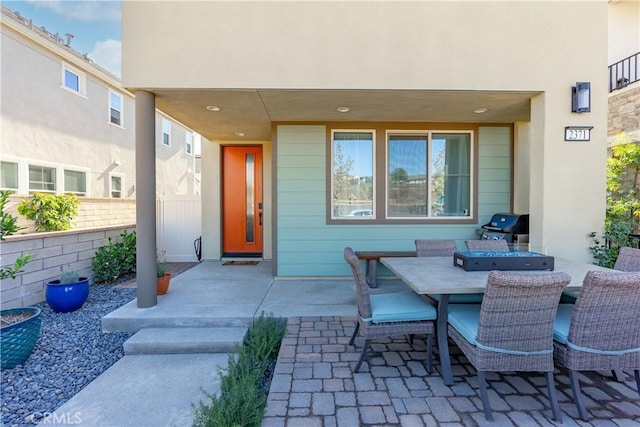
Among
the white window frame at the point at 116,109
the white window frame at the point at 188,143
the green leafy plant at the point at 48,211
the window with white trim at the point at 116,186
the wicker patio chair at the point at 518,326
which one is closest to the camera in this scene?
the wicker patio chair at the point at 518,326

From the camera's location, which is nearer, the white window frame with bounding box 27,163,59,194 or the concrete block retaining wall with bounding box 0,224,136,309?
the concrete block retaining wall with bounding box 0,224,136,309

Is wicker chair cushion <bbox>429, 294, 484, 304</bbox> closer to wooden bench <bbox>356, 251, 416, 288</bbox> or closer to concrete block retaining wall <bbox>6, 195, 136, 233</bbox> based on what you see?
wooden bench <bbox>356, 251, 416, 288</bbox>

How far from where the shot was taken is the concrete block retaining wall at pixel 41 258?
3740 millimetres

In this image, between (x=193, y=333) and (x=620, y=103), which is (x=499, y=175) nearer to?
(x=620, y=103)

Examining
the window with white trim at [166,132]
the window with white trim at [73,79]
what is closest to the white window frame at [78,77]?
the window with white trim at [73,79]

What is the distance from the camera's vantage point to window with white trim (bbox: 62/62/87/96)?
7770 mm

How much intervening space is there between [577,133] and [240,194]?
18.6 feet

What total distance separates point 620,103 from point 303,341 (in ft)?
25.2

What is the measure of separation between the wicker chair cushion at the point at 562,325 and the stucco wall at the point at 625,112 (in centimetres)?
529

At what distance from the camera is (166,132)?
12.3 metres

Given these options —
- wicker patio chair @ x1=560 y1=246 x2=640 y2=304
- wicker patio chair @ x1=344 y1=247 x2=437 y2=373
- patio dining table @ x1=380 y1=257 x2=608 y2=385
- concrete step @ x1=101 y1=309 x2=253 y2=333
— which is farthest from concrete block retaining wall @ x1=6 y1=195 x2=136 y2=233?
wicker patio chair @ x1=560 y1=246 x2=640 y2=304

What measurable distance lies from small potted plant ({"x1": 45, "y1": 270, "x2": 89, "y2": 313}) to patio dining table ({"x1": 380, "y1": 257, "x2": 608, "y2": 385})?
401 cm

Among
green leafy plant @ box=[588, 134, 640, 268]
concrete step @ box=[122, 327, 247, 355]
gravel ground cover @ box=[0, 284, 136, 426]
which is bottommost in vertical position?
gravel ground cover @ box=[0, 284, 136, 426]

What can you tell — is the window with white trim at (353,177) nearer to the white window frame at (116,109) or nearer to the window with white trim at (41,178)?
the window with white trim at (41,178)
